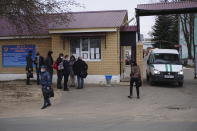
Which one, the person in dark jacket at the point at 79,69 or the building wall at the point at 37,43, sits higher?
the building wall at the point at 37,43

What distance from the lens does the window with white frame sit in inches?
870

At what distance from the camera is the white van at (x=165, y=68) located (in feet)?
67.6

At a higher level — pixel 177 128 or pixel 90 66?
pixel 90 66

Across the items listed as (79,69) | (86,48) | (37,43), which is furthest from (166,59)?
(37,43)

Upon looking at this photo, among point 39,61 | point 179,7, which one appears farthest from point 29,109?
point 179,7

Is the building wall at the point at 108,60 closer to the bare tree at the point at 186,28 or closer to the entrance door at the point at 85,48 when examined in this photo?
the entrance door at the point at 85,48

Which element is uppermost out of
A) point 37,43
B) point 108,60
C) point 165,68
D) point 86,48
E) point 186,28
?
point 186,28

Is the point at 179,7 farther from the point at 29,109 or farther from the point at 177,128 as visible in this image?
the point at 177,128

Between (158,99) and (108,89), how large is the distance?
12.7ft

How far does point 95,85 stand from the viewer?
843 inches

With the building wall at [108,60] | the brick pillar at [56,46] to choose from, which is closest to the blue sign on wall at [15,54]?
the brick pillar at [56,46]

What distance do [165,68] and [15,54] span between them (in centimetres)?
949

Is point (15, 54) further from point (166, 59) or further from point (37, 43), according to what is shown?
point (166, 59)

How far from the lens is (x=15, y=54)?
23.7 meters
